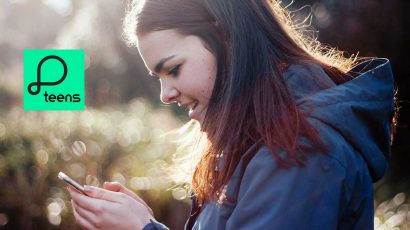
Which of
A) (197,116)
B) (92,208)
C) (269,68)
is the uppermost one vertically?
(269,68)

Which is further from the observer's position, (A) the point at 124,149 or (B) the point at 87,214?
(A) the point at 124,149

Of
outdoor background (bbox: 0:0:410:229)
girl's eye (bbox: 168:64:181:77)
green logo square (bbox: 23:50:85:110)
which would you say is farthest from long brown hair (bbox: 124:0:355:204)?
green logo square (bbox: 23:50:85:110)

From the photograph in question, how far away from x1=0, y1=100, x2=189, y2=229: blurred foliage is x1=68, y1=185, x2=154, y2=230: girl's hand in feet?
7.38

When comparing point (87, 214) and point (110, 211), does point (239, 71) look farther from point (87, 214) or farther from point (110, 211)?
point (87, 214)

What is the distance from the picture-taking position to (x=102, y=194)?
2.15 m

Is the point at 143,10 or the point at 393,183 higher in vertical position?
the point at 143,10

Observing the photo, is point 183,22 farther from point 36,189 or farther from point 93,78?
point 93,78

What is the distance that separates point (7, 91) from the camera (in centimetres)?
916

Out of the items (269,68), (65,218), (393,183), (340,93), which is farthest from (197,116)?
(393,183)

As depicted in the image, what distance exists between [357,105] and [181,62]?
0.58 m

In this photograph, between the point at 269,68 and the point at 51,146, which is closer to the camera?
the point at 269,68

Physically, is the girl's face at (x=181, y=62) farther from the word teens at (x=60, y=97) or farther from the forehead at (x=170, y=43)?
the word teens at (x=60, y=97)

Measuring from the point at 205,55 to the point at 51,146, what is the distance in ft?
9.76

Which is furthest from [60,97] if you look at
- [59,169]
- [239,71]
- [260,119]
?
[260,119]
